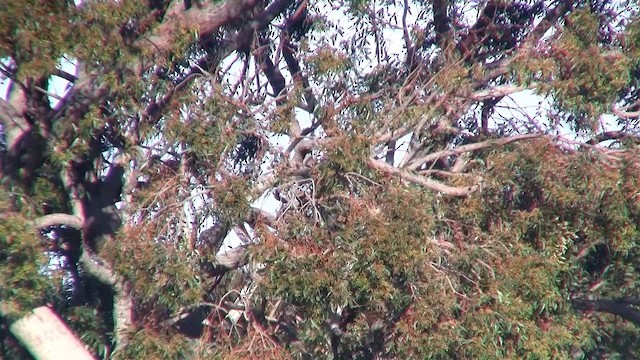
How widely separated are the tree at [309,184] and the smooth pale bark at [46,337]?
0.38 meters

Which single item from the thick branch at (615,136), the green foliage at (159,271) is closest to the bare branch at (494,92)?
the thick branch at (615,136)

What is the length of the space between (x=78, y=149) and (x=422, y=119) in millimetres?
3908

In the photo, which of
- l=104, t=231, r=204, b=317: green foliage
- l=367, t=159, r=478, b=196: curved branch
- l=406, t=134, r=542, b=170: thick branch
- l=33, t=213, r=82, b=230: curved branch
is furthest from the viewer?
l=406, t=134, r=542, b=170: thick branch

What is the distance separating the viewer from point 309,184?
9.99 meters

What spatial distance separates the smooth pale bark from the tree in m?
0.38

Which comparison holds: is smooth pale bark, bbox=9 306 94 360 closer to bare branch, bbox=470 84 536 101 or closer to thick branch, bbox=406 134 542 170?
thick branch, bbox=406 134 542 170

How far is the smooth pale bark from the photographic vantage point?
32.0 feet

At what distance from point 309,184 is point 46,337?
330 cm

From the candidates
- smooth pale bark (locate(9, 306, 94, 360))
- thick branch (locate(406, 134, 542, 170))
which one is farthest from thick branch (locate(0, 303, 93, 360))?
thick branch (locate(406, 134, 542, 170))

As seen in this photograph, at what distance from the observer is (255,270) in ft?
31.4

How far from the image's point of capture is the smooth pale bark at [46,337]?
9.75m

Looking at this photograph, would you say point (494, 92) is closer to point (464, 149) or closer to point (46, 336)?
point (464, 149)

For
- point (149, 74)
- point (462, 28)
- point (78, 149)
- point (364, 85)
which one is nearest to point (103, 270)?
point (78, 149)

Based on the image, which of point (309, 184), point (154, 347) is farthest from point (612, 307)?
point (154, 347)
